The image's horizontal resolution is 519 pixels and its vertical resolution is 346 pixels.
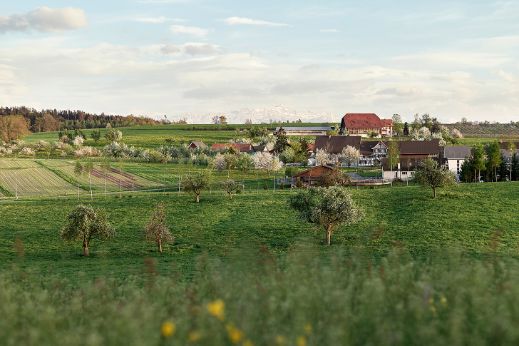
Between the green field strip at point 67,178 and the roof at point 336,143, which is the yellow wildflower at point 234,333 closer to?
the green field strip at point 67,178

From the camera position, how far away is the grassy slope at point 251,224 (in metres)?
48.2

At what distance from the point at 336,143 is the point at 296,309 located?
475 ft

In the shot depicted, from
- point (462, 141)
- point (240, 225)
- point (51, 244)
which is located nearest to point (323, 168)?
point (240, 225)

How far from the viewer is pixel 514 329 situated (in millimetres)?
7359

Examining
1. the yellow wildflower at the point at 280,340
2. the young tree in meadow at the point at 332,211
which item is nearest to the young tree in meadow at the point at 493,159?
the young tree in meadow at the point at 332,211

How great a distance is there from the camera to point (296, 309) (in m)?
8.74

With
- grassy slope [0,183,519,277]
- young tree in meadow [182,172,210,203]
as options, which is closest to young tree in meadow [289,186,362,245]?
grassy slope [0,183,519,277]

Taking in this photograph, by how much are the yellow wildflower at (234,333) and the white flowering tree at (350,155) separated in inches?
5283

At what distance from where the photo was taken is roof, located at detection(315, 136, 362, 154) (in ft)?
492

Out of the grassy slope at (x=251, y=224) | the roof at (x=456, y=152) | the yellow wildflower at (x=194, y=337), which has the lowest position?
the grassy slope at (x=251, y=224)

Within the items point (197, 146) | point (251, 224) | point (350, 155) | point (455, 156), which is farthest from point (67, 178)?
point (455, 156)

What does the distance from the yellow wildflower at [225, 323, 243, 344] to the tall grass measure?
0.02 metres

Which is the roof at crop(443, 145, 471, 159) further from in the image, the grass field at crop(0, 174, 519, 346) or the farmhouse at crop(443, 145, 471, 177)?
the grass field at crop(0, 174, 519, 346)

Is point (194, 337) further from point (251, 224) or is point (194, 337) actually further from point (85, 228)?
point (251, 224)
